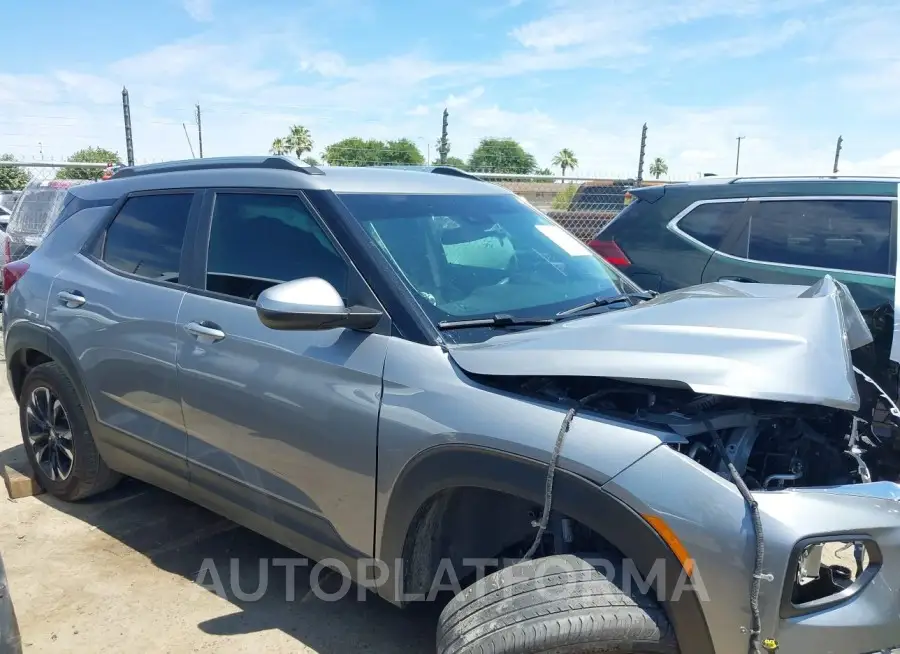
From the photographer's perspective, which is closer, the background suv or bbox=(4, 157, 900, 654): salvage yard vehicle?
bbox=(4, 157, 900, 654): salvage yard vehicle

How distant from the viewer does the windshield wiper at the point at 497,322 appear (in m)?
2.45

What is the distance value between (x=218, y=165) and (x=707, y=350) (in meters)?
2.43

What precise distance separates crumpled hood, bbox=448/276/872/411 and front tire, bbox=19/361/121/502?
2537 mm

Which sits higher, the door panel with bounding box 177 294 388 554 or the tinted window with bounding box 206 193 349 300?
the tinted window with bounding box 206 193 349 300

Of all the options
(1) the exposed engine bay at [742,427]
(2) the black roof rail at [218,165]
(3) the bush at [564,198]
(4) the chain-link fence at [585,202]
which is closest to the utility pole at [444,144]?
(4) the chain-link fence at [585,202]

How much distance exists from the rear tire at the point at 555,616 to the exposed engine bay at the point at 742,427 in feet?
1.40

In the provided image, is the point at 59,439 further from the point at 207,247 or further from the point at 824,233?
the point at 824,233

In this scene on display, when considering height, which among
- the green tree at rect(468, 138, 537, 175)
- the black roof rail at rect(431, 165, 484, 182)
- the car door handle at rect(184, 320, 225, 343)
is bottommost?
the car door handle at rect(184, 320, 225, 343)

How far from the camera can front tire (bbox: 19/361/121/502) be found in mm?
3834

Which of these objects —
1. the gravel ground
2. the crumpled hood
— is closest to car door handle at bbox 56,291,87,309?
the gravel ground

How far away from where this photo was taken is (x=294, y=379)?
2.62 meters

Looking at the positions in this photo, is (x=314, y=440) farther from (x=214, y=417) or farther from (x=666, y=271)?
(x=666, y=271)

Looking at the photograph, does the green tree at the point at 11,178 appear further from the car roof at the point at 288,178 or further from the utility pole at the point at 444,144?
the car roof at the point at 288,178

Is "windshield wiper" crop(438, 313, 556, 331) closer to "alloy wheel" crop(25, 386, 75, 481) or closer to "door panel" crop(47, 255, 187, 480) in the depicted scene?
"door panel" crop(47, 255, 187, 480)
